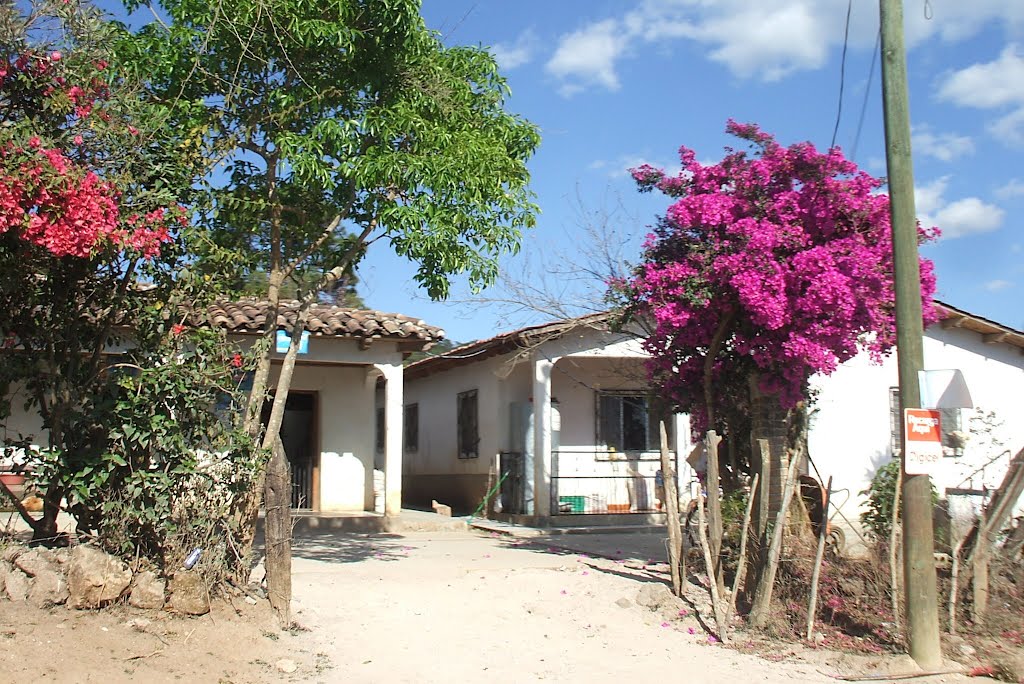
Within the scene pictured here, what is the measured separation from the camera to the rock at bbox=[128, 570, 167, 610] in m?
6.86

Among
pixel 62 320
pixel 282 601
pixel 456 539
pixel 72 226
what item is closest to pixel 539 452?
pixel 456 539

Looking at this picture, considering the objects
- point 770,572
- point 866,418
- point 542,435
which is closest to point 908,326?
point 770,572

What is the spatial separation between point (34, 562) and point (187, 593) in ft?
3.44

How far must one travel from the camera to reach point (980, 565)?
7727mm

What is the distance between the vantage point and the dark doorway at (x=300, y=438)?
16.2 metres

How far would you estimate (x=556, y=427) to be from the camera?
16922 millimetres

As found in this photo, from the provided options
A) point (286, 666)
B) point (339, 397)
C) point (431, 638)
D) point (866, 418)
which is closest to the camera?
point (286, 666)

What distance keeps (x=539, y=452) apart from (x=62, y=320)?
951 cm

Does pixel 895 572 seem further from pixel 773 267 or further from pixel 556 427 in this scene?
pixel 556 427

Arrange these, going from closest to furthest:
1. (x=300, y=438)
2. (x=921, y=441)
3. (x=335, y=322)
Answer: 1. (x=921, y=441)
2. (x=335, y=322)
3. (x=300, y=438)

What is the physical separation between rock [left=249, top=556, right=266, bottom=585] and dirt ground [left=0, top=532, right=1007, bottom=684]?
388mm

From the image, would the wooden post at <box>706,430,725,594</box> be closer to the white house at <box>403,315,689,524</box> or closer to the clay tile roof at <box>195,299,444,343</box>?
the white house at <box>403,315,689,524</box>

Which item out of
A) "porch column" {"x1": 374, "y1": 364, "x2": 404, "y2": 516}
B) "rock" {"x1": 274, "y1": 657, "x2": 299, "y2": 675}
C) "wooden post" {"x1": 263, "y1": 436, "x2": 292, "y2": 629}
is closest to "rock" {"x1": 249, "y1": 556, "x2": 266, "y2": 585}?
"wooden post" {"x1": 263, "y1": 436, "x2": 292, "y2": 629}

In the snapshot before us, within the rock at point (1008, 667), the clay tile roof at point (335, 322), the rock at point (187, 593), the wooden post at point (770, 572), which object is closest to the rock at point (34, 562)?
the rock at point (187, 593)
